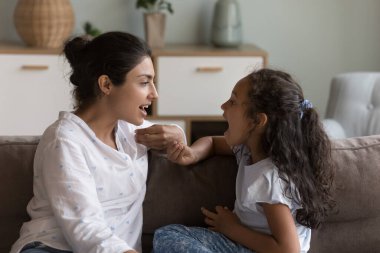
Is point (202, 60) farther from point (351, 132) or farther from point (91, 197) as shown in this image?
point (91, 197)

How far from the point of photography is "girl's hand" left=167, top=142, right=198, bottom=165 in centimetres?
203

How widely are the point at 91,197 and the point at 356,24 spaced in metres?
2.94

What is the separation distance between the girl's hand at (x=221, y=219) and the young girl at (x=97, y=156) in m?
0.19

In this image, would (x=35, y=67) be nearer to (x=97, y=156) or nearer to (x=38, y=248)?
(x=97, y=156)

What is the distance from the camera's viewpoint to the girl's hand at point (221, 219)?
195 cm

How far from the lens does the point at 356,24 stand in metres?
4.34

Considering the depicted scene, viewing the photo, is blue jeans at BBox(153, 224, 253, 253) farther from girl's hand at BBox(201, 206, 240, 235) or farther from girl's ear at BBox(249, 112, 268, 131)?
girl's ear at BBox(249, 112, 268, 131)

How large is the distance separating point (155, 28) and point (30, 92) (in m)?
0.77

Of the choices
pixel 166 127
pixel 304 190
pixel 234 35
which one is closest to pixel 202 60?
pixel 234 35

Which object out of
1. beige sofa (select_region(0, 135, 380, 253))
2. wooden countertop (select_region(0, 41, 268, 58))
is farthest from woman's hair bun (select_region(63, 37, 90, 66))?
wooden countertop (select_region(0, 41, 268, 58))

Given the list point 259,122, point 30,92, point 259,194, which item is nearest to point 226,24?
point 30,92

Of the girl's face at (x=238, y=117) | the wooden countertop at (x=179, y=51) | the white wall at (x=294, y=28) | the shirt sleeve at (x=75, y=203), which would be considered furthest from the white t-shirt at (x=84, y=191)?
the white wall at (x=294, y=28)

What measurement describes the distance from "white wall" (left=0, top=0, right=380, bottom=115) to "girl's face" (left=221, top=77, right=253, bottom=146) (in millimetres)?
2388

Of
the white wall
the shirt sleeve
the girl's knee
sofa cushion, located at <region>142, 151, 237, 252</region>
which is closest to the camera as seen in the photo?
the shirt sleeve
